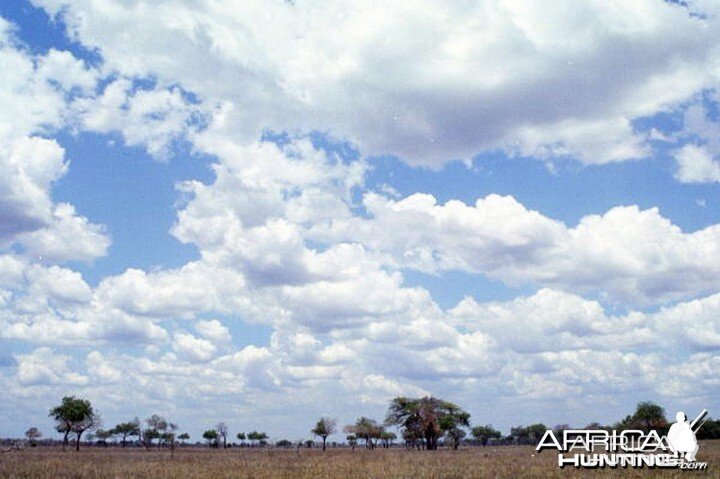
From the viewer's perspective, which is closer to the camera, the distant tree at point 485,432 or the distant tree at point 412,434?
the distant tree at point 412,434

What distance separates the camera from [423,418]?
113125 millimetres

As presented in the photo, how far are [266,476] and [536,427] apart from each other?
177 m

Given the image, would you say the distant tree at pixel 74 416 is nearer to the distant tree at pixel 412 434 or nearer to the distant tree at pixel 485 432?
the distant tree at pixel 412 434

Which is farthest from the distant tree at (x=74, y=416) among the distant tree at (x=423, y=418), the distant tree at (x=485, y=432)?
the distant tree at (x=485, y=432)

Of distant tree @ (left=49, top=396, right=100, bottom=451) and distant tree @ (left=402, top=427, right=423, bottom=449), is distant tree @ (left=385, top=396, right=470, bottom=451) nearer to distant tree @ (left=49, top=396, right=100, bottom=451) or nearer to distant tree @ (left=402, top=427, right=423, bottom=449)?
distant tree @ (left=402, top=427, right=423, bottom=449)

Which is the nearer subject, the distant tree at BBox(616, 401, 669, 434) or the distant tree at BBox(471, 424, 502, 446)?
the distant tree at BBox(616, 401, 669, 434)

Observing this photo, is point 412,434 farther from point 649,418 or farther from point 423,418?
point 649,418

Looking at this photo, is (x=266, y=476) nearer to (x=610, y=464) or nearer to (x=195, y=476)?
(x=195, y=476)

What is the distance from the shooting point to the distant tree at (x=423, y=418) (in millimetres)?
112312

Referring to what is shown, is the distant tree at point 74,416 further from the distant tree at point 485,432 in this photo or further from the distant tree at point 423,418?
the distant tree at point 485,432

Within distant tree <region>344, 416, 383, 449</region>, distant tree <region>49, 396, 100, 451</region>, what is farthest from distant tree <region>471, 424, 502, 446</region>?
distant tree <region>49, 396, 100, 451</region>

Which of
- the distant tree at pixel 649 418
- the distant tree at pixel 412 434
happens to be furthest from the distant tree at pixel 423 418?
the distant tree at pixel 649 418

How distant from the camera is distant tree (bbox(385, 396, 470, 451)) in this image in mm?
112312

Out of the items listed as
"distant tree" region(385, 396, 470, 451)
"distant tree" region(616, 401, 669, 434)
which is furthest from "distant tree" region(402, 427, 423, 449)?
"distant tree" region(616, 401, 669, 434)
